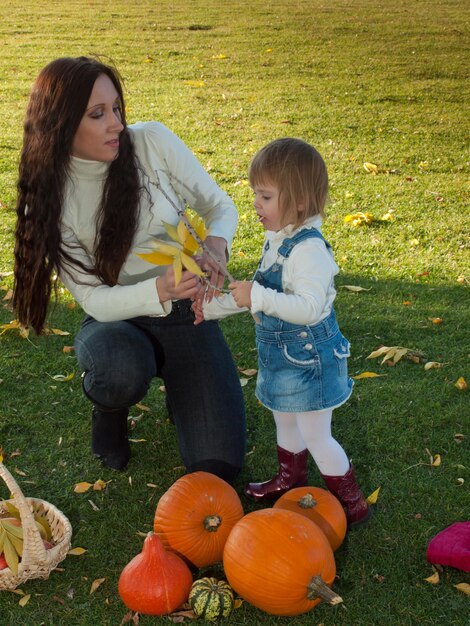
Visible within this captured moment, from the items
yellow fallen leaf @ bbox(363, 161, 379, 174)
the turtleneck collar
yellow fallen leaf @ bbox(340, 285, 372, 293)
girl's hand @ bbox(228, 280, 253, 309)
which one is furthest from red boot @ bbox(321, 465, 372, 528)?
yellow fallen leaf @ bbox(363, 161, 379, 174)

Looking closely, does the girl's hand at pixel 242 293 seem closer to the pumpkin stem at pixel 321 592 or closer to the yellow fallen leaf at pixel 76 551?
the pumpkin stem at pixel 321 592

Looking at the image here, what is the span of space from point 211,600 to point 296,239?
1238mm

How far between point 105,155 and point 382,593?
1.90m

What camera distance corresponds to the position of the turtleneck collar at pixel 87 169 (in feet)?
11.2

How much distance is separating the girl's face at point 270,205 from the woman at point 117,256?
0.33m

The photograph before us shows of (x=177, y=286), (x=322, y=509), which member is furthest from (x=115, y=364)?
(x=322, y=509)

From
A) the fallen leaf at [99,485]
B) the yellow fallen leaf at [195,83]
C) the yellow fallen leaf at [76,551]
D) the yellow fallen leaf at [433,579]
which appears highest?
the yellow fallen leaf at [433,579]

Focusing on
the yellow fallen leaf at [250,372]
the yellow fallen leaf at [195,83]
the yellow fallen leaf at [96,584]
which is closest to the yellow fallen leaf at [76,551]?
the yellow fallen leaf at [96,584]

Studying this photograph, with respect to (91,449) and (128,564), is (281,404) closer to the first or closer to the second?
(128,564)

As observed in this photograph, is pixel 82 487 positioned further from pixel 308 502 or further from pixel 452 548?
pixel 452 548

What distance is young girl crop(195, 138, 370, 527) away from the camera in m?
2.83

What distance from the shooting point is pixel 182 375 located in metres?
3.62

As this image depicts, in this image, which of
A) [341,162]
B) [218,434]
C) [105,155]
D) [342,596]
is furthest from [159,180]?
[341,162]

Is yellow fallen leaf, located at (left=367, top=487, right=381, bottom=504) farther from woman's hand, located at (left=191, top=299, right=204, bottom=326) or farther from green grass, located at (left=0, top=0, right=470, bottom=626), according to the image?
woman's hand, located at (left=191, top=299, right=204, bottom=326)
